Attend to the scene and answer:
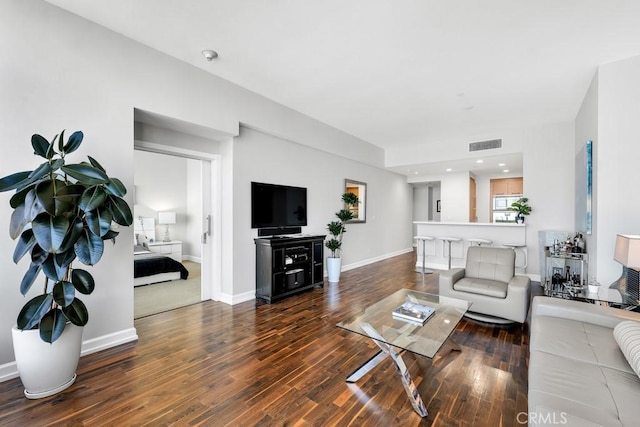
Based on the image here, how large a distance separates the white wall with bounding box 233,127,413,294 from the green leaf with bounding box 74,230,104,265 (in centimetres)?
210

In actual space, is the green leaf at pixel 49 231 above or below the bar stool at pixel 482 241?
above

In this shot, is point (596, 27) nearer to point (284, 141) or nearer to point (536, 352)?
point (536, 352)

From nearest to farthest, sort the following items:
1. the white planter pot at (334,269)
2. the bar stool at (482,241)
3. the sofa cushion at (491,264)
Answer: the sofa cushion at (491,264) → the white planter pot at (334,269) → the bar stool at (482,241)

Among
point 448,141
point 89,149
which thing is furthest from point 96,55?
point 448,141

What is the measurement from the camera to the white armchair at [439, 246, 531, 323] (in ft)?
10.3

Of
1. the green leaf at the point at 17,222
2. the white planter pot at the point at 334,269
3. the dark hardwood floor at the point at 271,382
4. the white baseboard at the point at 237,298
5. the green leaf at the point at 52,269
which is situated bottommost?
the dark hardwood floor at the point at 271,382

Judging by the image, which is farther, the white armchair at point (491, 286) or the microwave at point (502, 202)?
the microwave at point (502, 202)

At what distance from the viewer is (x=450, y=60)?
3.26 meters

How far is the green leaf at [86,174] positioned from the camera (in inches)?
79.4

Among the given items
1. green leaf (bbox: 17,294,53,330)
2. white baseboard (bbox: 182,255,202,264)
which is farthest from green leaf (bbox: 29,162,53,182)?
white baseboard (bbox: 182,255,202,264)

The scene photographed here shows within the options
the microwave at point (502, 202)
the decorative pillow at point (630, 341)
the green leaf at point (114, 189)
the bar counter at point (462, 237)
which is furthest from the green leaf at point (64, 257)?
the microwave at point (502, 202)

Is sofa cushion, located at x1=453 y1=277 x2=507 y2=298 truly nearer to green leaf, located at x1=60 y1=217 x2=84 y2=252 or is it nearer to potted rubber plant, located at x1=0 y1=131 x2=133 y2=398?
potted rubber plant, located at x1=0 y1=131 x2=133 y2=398

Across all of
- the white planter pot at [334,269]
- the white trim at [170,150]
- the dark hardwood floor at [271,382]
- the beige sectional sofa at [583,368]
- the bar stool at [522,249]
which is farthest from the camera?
the bar stool at [522,249]

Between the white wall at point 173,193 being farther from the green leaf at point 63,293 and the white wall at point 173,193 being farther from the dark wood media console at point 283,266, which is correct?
the green leaf at point 63,293
